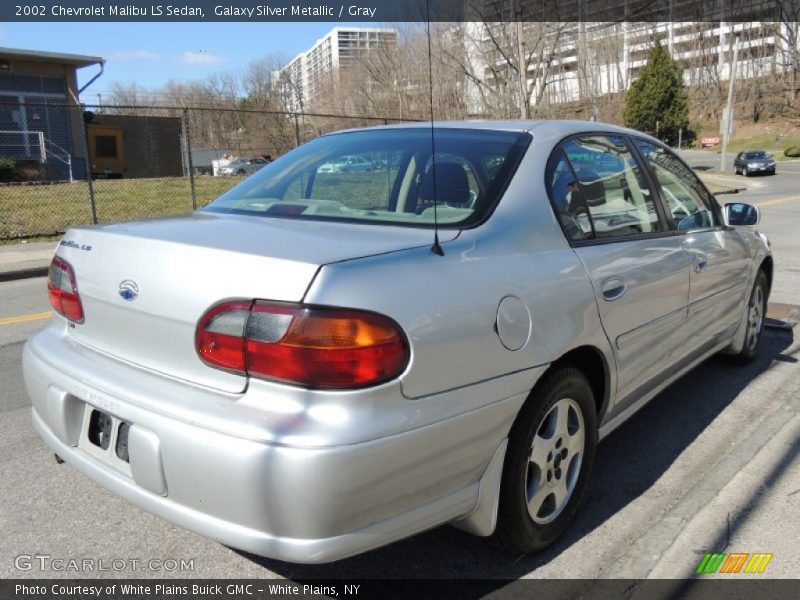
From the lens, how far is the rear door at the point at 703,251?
Result: 359 cm

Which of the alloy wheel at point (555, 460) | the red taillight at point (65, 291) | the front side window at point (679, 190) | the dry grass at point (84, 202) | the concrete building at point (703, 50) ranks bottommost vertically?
the alloy wheel at point (555, 460)

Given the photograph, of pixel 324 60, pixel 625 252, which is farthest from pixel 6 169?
pixel 625 252

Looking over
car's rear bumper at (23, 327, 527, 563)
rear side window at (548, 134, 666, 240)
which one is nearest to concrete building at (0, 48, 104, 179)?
rear side window at (548, 134, 666, 240)

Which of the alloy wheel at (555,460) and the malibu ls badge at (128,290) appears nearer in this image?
the malibu ls badge at (128,290)

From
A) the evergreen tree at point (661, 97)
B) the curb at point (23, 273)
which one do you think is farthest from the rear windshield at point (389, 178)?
the evergreen tree at point (661, 97)

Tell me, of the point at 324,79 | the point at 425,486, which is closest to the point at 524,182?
the point at 425,486

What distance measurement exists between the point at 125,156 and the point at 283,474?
42.6 metres

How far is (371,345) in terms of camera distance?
190cm

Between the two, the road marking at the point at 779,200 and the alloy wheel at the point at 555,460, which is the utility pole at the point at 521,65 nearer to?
the road marking at the point at 779,200

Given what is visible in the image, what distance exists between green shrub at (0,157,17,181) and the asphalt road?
27.8 metres

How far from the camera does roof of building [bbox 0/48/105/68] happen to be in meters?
32.6

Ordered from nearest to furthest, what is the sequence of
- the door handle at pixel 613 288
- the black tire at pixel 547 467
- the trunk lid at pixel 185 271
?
the trunk lid at pixel 185 271 → the black tire at pixel 547 467 → the door handle at pixel 613 288

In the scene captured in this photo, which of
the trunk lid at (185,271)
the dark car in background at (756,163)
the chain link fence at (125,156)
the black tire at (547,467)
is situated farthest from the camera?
the dark car in background at (756,163)

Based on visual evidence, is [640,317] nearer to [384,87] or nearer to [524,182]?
[524,182]
